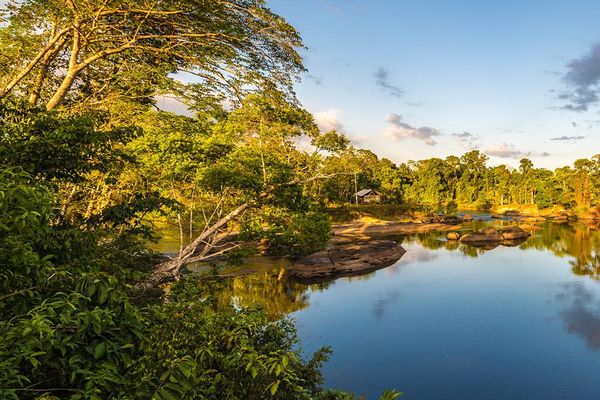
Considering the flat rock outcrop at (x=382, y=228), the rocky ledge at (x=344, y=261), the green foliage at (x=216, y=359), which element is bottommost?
the rocky ledge at (x=344, y=261)

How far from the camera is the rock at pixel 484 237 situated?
41.1 meters

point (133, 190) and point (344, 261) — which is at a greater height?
point (133, 190)

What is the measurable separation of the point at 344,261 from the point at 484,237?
22236 millimetres

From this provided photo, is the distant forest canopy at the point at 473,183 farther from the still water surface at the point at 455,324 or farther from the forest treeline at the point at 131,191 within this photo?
the forest treeline at the point at 131,191

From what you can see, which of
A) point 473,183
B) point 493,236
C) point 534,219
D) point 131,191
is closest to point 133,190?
point 131,191

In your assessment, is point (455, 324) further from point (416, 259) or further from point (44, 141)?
point (44, 141)

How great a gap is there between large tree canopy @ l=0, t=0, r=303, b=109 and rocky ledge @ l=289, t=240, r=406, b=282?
60.3 ft

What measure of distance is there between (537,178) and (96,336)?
9978cm

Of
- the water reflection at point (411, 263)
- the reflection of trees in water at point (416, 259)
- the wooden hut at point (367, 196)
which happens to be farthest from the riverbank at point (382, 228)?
the wooden hut at point (367, 196)

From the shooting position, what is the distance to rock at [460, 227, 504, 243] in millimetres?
41062

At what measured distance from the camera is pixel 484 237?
41.4 m

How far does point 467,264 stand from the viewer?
102 feet

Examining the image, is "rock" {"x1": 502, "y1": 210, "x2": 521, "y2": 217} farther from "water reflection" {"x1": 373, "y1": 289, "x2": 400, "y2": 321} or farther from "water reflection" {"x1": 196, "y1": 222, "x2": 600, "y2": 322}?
"water reflection" {"x1": 373, "y1": 289, "x2": 400, "y2": 321}

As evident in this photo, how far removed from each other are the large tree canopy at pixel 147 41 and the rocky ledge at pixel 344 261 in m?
18.4
